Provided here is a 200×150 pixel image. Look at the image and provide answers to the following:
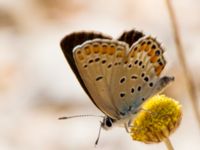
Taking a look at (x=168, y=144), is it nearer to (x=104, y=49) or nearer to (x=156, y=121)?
(x=156, y=121)

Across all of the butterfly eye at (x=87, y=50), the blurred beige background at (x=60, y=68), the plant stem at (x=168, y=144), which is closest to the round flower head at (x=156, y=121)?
the plant stem at (x=168, y=144)

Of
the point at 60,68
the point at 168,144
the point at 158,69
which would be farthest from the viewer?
the point at 60,68

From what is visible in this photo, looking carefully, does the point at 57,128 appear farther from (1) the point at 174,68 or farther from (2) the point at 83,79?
(2) the point at 83,79

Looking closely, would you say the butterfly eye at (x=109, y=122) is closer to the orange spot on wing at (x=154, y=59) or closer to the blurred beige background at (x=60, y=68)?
the orange spot on wing at (x=154, y=59)

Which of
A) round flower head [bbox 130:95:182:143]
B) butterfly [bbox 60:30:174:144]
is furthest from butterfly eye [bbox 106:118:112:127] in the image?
round flower head [bbox 130:95:182:143]

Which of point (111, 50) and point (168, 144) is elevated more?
point (111, 50)

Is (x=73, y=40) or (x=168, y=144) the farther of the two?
(x=73, y=40)

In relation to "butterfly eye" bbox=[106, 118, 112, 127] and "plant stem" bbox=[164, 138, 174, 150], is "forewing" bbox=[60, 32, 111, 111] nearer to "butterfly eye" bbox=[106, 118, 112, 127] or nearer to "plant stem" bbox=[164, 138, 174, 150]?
"butterfly eye" bbox=[106, 118, 112, 127]

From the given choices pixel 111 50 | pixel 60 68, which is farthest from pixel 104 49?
pixel 60 68
